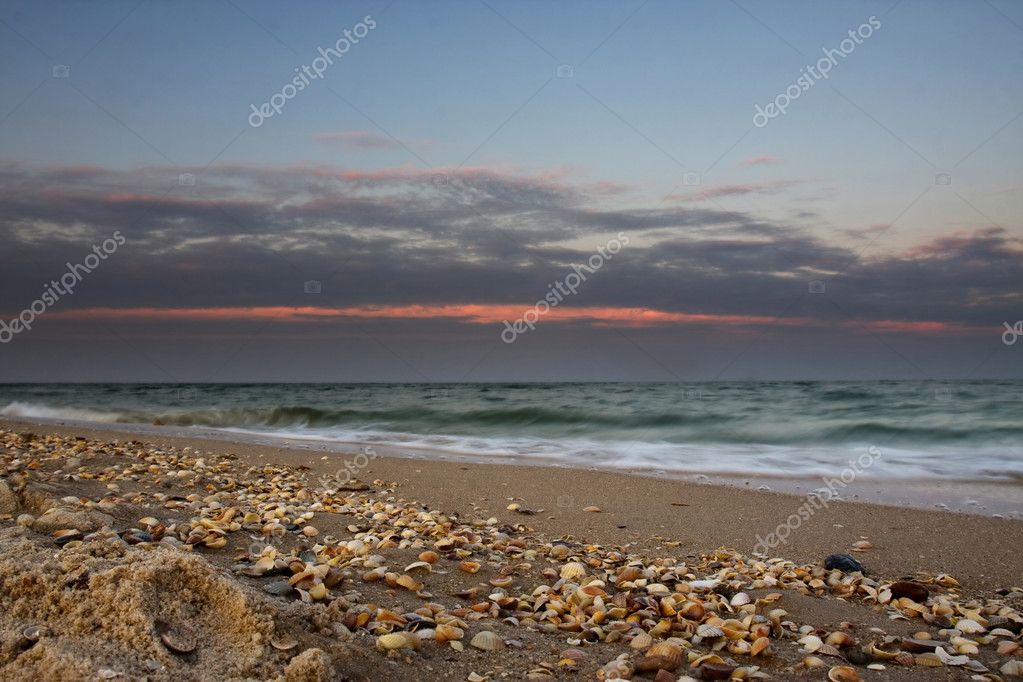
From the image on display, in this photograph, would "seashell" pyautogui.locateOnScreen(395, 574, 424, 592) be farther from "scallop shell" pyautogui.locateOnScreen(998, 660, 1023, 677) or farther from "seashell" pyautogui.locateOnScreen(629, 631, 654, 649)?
"scallop shell" pyautogui.locateOnScreen(998, 660, 1023, 677)

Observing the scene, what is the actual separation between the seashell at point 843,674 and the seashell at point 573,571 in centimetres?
138

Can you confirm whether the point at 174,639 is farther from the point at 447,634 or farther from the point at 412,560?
the point at 412,560

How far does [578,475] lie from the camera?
28.0 ft

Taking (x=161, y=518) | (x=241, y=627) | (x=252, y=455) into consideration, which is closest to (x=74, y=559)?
(x=241, y=627)

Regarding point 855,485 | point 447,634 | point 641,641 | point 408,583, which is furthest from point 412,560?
point 855,485

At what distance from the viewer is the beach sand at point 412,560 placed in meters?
2.31

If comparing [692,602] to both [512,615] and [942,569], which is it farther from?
[942,569]

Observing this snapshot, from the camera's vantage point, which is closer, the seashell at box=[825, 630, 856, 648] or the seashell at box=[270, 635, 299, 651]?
the seashell at box=[270, 635, 299, 651]

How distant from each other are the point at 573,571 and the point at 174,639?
225 centimetres

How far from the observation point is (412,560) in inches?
154

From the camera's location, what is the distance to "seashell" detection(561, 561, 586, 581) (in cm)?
399

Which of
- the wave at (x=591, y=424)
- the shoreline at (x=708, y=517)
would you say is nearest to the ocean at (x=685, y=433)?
the wave at (x=591, y=424)

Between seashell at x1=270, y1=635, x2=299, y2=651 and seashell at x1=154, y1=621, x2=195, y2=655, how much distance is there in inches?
9.4

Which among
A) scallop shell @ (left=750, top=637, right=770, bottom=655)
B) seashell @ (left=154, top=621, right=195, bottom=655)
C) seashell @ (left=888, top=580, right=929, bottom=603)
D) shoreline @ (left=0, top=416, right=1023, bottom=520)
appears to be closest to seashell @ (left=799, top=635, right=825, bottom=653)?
scallop shell @ (left=750, top=637, right=770, bottom=655)
